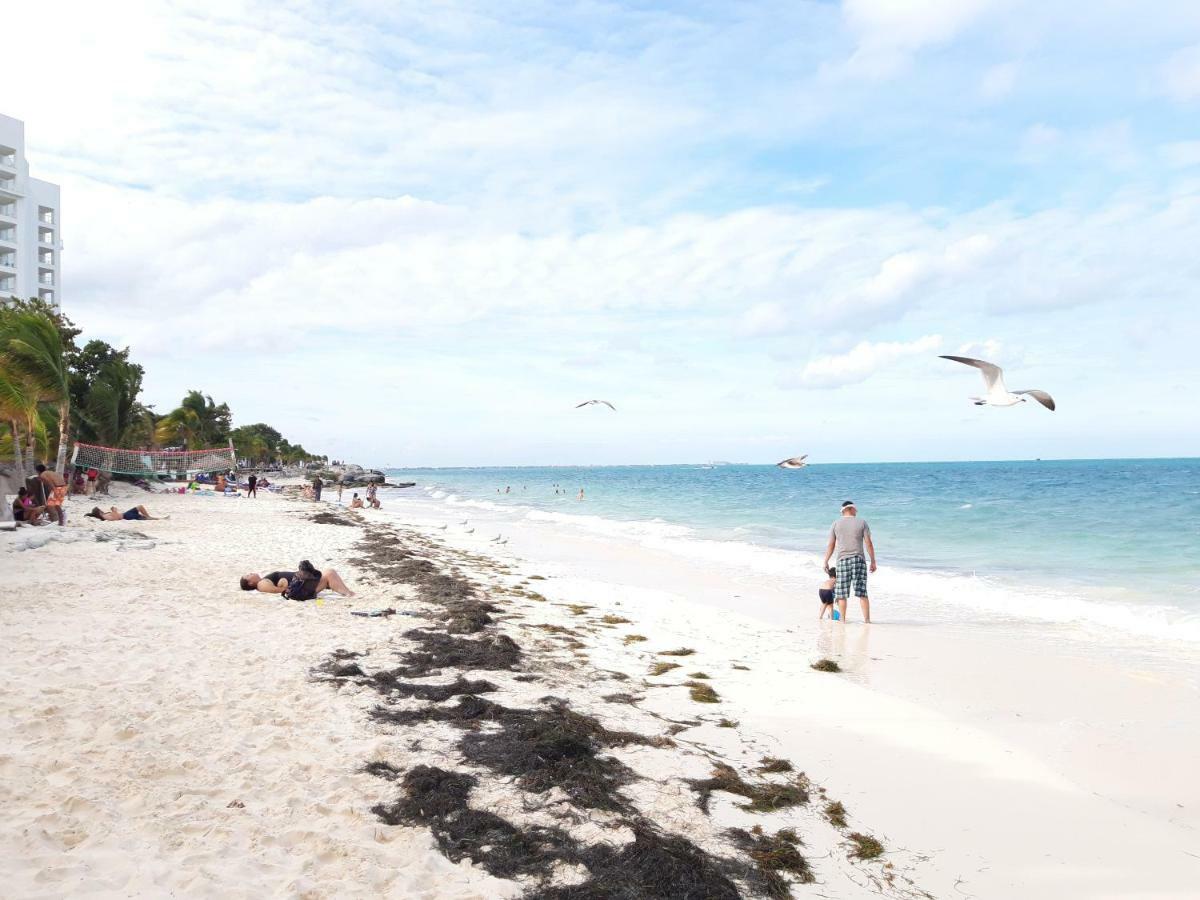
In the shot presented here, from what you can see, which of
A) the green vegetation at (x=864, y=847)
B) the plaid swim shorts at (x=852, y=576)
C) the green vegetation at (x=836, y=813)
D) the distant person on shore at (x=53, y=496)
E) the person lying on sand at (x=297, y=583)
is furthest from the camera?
the distant person on shore at (x=53, y=496)

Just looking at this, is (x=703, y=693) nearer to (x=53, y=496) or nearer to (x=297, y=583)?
(x=297, y=583)

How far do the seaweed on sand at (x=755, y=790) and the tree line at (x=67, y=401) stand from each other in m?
21.6

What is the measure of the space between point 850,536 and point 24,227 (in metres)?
79.3

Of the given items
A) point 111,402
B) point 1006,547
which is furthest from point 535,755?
point 111,402

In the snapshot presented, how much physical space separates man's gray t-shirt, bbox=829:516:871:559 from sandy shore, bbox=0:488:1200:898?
1.26 m

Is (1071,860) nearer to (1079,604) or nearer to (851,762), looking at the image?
(851,762)

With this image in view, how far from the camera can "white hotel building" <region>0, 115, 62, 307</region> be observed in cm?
6294

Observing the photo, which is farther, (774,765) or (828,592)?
(828,592)

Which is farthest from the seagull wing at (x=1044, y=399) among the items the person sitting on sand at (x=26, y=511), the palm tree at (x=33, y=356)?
the palm tree at (x=33, y=356)

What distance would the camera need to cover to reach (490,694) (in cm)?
656

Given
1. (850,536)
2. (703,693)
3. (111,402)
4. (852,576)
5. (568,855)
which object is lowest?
(703,693)

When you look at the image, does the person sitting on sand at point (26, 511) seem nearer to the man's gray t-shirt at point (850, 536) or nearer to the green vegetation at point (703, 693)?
the green vegetation at point (703, 693)

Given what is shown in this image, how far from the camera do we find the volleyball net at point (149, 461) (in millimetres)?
31984

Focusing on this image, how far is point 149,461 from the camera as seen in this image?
40312mm
